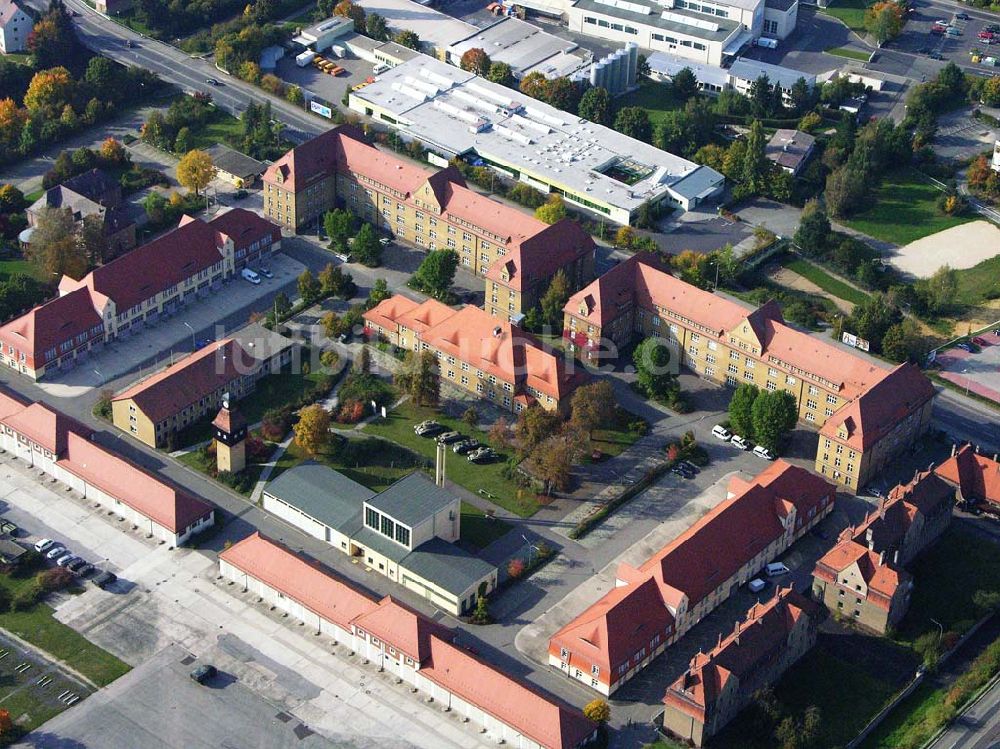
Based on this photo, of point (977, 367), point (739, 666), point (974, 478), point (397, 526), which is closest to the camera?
point (739, 666)

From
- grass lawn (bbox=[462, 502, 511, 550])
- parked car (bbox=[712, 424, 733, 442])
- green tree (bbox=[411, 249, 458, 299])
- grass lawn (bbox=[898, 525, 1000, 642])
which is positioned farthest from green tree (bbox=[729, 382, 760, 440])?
green tree (bbox=[411, 249, 458, 299])

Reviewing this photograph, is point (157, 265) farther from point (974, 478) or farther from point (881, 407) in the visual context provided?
point (974, 478)

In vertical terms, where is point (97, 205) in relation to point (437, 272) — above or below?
above

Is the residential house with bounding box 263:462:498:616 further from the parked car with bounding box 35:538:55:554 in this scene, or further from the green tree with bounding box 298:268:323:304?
the green tree with bounding box 298:268:323:304

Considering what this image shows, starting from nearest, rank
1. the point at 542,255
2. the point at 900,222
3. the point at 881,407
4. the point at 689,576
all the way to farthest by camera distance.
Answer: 1. the point at 689,576
2. the point at 881,407
3. the point at 542,255
4. the point at 900,222

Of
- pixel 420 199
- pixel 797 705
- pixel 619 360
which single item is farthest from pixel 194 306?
pixel 797 705

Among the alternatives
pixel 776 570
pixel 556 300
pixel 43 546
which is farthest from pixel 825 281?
pixel 43 546
